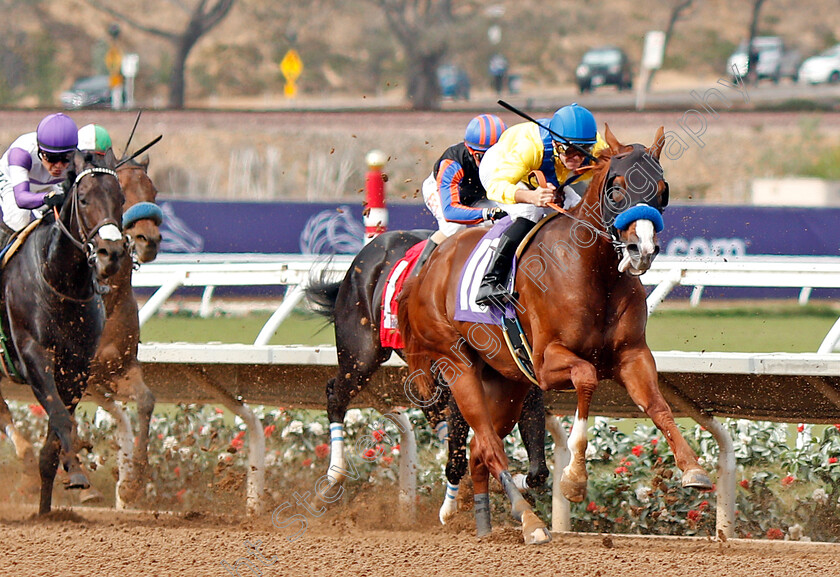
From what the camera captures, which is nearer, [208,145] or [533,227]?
[533,227]

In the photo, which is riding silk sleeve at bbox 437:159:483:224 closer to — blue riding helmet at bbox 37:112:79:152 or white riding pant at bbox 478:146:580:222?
white riding pant at bbox 478:146:580:222

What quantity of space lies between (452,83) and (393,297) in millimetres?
33574

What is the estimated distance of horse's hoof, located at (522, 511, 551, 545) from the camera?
158 inches

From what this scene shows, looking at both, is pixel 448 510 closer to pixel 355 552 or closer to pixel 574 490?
pixel 355 552

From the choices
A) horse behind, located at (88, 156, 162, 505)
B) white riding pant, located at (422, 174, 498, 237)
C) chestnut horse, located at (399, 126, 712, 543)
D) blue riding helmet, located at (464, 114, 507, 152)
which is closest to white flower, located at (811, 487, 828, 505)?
chestnut horse, located at (399, 126, 712, 543)

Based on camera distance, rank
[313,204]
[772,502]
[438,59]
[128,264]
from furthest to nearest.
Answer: [438,59]
[313,204]
[128,264]
[772,502]

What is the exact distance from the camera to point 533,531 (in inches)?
159

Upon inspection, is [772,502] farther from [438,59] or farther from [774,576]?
[438,59]

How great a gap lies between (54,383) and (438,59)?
33574 mm

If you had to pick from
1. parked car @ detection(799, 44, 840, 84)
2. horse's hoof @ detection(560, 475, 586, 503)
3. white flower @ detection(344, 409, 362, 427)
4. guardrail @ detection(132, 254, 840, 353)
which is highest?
parked car @ detection(799, 44, 840, 84)

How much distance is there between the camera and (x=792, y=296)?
41.9ft

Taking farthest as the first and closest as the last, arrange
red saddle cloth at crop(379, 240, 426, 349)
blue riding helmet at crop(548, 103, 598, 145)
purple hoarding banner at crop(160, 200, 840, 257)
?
purple hoarding banner at crop(160, 200, 840, 257)
red saddle cloth at crop(379, 240, 426, 349)
blue riding helmet at crop(548, 103, 598, 145)

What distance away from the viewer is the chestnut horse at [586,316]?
12.4 ft

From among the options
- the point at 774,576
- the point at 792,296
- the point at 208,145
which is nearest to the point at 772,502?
the point at 774,576
